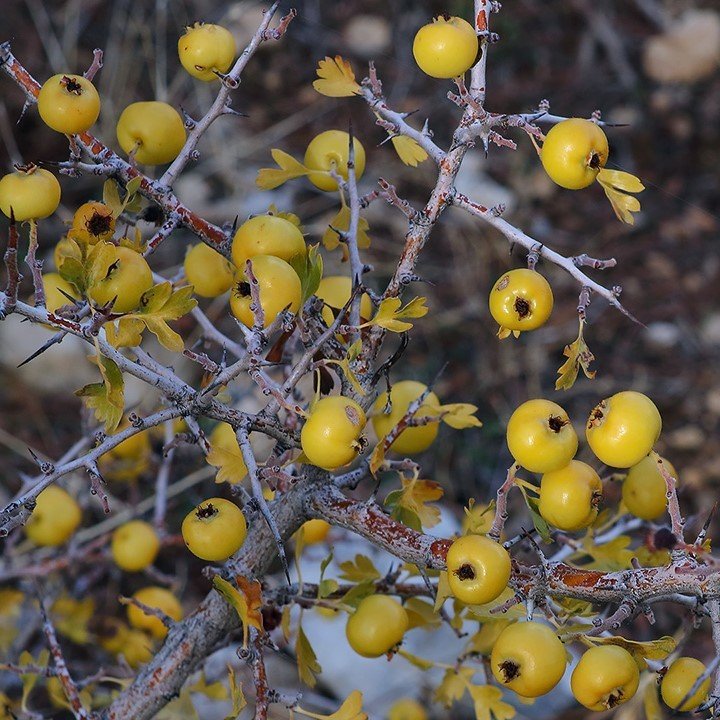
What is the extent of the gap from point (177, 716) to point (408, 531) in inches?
24.1

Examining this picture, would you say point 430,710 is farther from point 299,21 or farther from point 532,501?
point 299,21

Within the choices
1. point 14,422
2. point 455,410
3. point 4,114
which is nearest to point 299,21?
point 4,114

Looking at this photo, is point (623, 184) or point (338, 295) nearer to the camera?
point (623, 184)

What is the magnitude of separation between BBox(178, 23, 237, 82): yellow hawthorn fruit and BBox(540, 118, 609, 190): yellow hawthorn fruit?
1.55 feet

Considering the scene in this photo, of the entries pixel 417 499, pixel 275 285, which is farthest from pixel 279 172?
pixel 417 499

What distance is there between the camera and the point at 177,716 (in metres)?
1.64

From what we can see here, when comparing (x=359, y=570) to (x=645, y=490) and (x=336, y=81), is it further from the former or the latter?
(x=336, y=81)

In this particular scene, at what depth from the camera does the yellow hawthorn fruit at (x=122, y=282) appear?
3.86 feet

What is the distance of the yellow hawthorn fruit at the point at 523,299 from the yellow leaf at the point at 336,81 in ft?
1.24

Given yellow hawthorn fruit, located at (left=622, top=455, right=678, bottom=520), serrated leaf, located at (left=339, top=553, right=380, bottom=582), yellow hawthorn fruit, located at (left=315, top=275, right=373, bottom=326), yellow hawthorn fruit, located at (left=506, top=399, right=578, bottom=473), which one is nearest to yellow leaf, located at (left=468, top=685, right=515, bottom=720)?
serrated leaf, located at (left=339, top=553, right=380, bottom=582)

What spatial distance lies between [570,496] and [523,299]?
0.26 metres

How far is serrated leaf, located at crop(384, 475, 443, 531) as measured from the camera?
141cm

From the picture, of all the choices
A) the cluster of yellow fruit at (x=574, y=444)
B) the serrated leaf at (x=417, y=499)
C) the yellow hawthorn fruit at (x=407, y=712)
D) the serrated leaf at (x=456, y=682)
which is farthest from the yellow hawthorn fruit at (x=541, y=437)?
the yellow hawthorn fruit at (x=407, y=712)

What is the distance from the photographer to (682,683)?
1.23m
